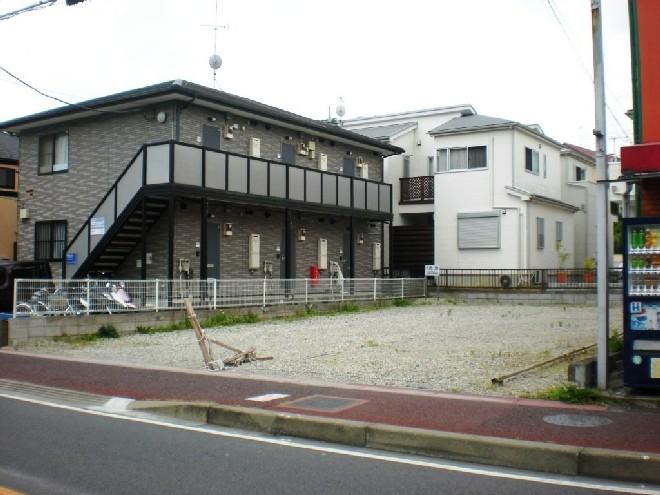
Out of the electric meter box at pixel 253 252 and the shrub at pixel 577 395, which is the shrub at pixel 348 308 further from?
the shrub at pixel 577 395

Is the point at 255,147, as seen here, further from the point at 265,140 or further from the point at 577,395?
the point at 577,395

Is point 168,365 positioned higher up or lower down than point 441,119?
lower down

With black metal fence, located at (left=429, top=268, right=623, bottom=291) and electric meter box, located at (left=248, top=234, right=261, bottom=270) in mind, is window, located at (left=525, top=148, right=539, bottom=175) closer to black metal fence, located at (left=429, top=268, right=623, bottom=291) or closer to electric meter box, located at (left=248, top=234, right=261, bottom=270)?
black metal fence, located at (left=429, top=268, right=623, bottom=291)

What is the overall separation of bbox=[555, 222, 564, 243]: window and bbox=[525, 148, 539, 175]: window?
2863mm

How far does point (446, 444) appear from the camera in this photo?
629 centimetres

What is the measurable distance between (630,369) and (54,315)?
12.2 metres

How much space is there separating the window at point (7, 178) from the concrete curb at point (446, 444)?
2720 centimetres

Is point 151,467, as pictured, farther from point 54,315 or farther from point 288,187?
point 288,187

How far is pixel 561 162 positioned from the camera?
37.4 metres

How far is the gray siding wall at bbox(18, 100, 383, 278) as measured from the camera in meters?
22.3

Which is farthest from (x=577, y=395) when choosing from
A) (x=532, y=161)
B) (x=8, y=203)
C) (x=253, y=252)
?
(x=8, y=203)

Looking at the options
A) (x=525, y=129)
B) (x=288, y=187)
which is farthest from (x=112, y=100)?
(x=525, y=129)

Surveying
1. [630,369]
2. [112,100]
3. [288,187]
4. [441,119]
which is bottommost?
[630,369]

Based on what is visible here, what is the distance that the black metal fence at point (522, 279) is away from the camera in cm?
2725
